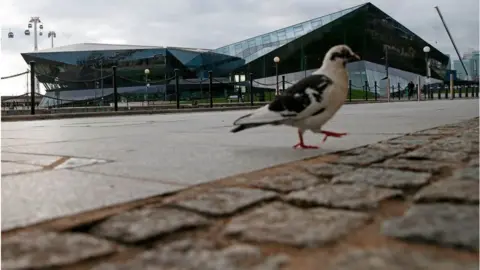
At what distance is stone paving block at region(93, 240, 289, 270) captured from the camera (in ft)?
2.62

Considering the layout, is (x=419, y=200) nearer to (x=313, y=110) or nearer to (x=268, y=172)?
(x=268, y=172)

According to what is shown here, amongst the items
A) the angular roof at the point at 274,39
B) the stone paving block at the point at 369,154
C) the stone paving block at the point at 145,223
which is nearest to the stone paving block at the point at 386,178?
the stone paving block at the point at 369,154

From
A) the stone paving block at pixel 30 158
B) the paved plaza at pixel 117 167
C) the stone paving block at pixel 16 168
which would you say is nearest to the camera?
the paved plaza at pixel 117 167

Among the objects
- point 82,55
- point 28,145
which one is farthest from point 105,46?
point 28,145

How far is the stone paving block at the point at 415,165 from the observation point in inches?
68.3

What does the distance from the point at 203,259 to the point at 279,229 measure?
221 millimetres

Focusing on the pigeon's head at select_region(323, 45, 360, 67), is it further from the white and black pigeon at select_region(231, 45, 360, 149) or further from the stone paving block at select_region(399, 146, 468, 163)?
the stone paving block at select_region(399, 146, 468, 163)

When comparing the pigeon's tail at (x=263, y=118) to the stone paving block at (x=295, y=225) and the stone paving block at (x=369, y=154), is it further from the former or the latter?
the stone paving block at (x=295, y=225)

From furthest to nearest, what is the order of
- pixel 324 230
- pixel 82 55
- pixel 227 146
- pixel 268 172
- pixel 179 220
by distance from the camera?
1. pixel 82 55
2. pixel 227 146
3. pixel 268 172
4. pixel 179 220
5. pixel 324 230

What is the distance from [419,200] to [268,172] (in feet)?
2.14

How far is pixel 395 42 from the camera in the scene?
1655 inches

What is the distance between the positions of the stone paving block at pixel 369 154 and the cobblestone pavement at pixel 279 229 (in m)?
0.40

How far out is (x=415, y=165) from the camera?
1.82 metres

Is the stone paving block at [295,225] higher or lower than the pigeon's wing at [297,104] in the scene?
lower
